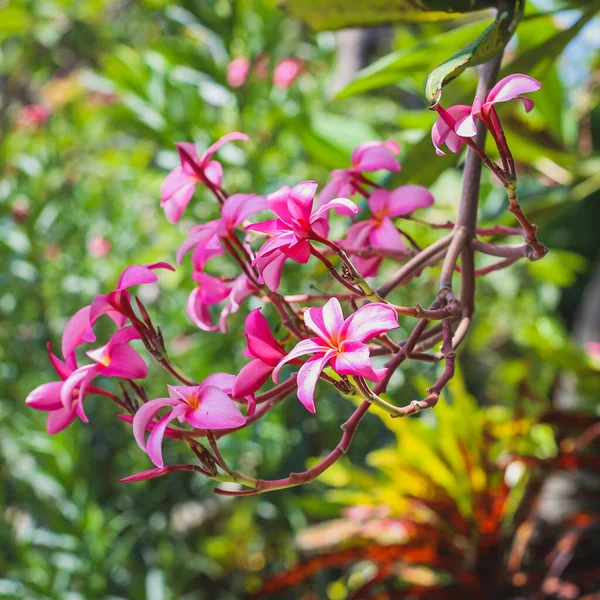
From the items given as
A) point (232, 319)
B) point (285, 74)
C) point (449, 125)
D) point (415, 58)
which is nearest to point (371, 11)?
point (415, 58)

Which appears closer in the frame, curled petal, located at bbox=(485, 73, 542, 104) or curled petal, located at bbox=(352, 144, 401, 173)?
curled petal, located at bbox=(485, 73, 542, 104)

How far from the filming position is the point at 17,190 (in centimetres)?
152

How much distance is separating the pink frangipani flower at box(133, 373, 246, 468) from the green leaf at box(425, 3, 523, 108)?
154 mm

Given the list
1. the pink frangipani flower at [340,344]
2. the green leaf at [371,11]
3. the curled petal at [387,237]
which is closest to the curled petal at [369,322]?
the pink frangipani flower at [340,344]

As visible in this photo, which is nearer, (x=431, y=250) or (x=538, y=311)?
(x=431, y=250)

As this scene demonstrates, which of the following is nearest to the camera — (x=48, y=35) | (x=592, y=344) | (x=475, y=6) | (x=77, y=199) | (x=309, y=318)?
(x=309, y=318)

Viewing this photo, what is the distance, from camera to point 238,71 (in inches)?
49.4

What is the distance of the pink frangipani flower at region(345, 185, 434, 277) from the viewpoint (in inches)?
15.3

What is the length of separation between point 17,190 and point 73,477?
2.34ft

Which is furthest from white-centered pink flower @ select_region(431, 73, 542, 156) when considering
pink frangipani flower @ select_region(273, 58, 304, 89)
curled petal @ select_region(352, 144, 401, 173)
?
pink frangipani flower @ select_region(273, 58, 304, 89)

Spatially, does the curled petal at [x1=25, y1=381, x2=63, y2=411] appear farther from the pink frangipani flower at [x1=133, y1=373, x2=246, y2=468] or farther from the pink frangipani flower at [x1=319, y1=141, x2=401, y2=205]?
the pink frangipani flower at [x1=319, y1=141, x2=401, y2=205]

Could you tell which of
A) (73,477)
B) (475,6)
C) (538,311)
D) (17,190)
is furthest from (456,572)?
(17,190)

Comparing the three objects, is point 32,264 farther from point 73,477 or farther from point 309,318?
point 309,318

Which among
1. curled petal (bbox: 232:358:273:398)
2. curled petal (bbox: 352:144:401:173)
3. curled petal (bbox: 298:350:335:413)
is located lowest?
curled petal (bbox: 232:358:273:398)
